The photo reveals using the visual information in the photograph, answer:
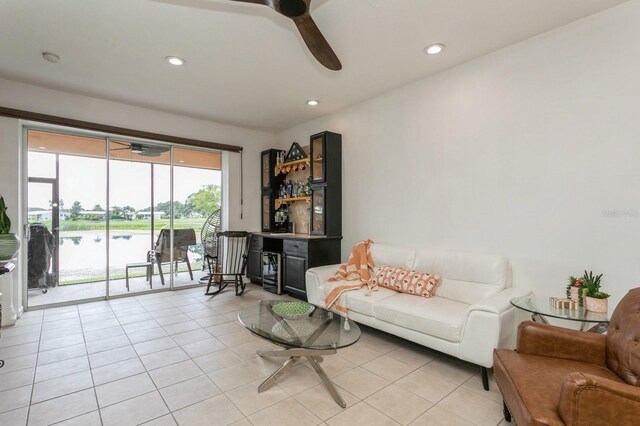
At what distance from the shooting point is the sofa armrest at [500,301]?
2.25 metres

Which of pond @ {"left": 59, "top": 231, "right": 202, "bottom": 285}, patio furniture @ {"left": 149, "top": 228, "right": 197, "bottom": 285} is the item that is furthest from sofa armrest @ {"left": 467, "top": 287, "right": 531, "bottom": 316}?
pond @ {"left": 59, "top": 231, "right": 202, "bottom": 285}

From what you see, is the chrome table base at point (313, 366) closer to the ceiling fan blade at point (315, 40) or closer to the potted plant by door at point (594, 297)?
the potted plant by door at point (594, 297)

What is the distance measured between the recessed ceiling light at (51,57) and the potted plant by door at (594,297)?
5013 mm

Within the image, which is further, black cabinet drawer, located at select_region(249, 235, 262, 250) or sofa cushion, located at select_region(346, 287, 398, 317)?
black cabinet drawer, located at select_region(249, 235, 262, 250)

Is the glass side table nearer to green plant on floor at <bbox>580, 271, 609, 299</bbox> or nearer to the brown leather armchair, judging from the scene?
green plant on floor at <bbox>580, 271, 609, 299</bbox>

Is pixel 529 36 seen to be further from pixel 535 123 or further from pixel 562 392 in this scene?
pixel 562 392

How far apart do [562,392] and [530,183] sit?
1986 millimetres

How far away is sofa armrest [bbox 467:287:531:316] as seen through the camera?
225 cm

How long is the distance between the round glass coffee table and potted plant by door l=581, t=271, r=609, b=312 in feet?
5.26

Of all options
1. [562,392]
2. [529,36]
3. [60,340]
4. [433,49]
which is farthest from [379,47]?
[60,340]

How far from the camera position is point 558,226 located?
261cm

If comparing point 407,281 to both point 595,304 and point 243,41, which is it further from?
point 243,41

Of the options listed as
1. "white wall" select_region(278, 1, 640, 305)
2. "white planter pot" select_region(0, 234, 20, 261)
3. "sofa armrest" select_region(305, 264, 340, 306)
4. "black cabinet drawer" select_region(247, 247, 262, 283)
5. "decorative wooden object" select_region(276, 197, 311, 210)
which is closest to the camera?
"white wall" select_region(278, 1, 640, 305)

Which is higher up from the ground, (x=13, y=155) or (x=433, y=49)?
(x=433, y=49)
